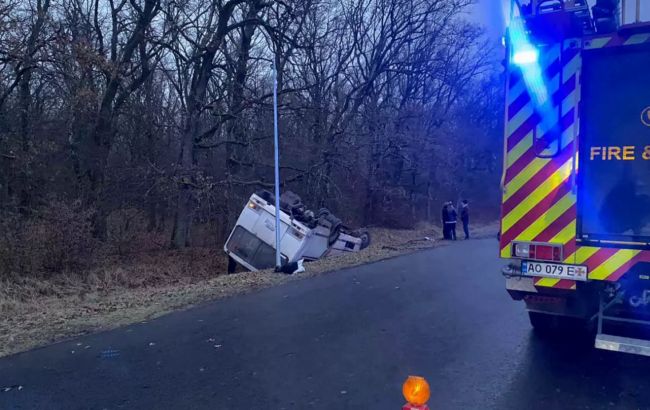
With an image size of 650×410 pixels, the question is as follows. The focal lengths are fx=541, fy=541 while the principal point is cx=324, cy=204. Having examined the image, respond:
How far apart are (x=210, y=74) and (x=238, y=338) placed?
14623 mm

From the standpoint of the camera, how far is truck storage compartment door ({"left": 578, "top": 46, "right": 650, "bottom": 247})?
4445 millimetres

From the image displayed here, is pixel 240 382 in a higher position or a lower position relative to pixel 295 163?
lower

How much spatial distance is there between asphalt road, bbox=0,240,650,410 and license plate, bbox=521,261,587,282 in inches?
39.7

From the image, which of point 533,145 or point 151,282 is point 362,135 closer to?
point 151,282

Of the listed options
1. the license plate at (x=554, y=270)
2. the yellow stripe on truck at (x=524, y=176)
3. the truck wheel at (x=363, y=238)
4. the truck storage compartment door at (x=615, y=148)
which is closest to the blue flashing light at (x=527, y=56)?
the truck storage compartment door at (x=615, y=148)

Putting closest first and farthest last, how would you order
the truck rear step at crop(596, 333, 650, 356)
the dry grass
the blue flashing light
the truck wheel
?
the truck rear step at crop(596, 333, 650, 356) → the blue flashing light → the dry grass → the truck wheel

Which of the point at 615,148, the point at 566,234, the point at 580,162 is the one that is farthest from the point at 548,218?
the point at 615,148

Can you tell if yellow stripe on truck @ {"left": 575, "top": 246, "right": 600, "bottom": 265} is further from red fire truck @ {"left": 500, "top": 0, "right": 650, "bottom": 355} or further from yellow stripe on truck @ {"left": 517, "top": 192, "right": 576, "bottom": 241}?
yellow stripe on truck @ {"left": 517, "top": 192, "right": 576, "bottom": 241}

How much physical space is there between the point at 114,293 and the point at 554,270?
29.3ft

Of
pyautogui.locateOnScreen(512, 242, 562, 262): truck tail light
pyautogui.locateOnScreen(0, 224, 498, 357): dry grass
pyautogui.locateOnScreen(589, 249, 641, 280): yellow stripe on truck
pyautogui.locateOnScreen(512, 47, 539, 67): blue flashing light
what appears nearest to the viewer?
pyautogui.locateOnScreen(589, 249, 641, 280): yellow stripe on truck

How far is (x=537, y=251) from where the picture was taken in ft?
15.7

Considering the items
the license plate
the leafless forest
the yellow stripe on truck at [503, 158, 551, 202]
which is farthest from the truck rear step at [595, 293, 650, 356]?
the leafless forest

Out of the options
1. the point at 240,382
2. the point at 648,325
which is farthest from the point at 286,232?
the point at 648,325

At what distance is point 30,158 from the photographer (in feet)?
42.8
